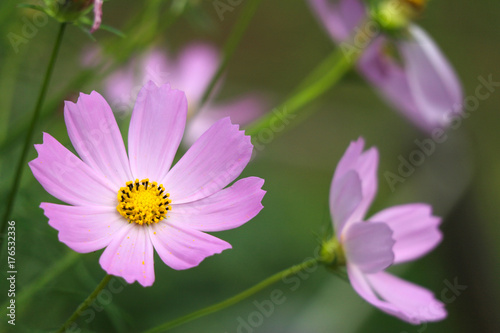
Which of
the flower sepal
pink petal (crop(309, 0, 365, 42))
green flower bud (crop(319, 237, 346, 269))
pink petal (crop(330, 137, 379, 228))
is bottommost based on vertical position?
green flower bud (crop(319, 237, 346, 269))

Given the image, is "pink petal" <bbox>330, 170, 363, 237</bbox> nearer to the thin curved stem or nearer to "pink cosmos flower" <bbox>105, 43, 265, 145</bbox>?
the thin curved stem

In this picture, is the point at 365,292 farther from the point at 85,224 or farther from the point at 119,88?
the point at 119,88

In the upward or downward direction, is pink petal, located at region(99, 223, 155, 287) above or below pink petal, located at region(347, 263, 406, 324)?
above

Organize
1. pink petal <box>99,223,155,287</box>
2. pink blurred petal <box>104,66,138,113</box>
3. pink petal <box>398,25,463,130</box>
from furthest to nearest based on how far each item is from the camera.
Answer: pink blurred petal <box>104,66,138,113</box>
pink petal <box>398,25,463,130</box>
pink petal <box>99,223,155,287</box>

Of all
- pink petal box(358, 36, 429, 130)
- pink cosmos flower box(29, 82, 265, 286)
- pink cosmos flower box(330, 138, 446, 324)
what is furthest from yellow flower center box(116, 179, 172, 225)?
pink petal box(358, 36, 429, 130)

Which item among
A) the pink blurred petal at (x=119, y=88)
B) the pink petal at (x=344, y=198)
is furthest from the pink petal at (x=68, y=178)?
the pink blurred petal at (x=119, y=88)

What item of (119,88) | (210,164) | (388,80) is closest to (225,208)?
(210,164)

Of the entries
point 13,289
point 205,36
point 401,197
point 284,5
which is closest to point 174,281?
point 13,289
